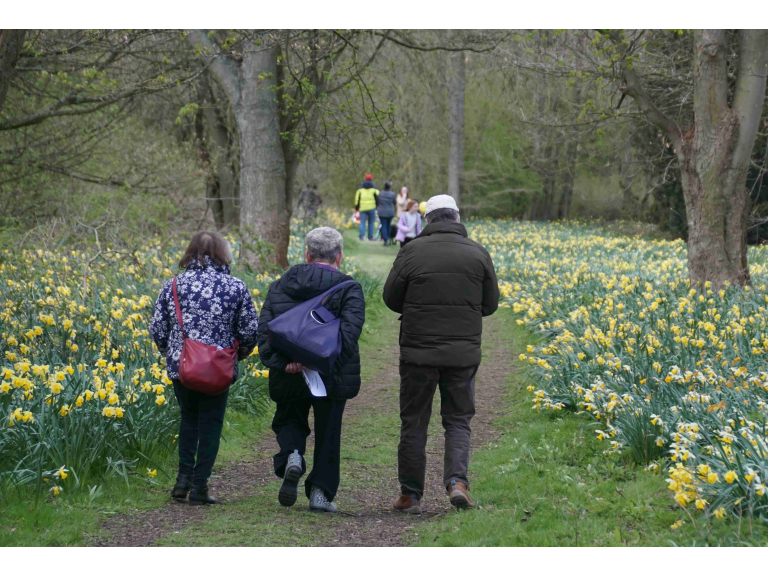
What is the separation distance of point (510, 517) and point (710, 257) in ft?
20.2

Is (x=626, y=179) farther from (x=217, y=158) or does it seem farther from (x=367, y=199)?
(x=217, y=158)

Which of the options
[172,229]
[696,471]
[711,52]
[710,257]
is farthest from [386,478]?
[172,229]

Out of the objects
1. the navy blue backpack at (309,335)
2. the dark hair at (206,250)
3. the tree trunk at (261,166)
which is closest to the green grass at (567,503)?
the navy blue backpack at (309,335)

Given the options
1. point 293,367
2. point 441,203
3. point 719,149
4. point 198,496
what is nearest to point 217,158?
point 719,149

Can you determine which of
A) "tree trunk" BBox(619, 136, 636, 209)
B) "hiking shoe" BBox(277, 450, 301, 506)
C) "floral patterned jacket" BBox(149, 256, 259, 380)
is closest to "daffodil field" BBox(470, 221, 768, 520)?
"hiking shoe" BBox(277, 450, 301, 506)

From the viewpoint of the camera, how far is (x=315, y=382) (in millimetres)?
4293

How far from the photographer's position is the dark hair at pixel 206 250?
4.42 meters

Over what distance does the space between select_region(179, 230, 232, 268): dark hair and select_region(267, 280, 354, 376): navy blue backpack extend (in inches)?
21.0

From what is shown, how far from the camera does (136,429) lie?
15.7 feet

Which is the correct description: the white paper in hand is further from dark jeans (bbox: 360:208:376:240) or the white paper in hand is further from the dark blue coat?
dark jeans (bbox: 360:208:376:240)

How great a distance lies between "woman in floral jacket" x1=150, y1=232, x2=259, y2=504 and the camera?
4.37m

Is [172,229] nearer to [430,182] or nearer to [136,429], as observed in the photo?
[136,429]

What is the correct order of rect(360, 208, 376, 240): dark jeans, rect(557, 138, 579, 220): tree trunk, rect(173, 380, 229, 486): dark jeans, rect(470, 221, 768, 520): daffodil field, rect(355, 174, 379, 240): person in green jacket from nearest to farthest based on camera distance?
rect(470, 221, 768, 520): daffodil field < rect(173, 380, 229, 486): dark jeans < rect(355, 174, 379, 240): person in green jacket < rect(360, 208, 376, 240): dark jeans < rect(557, 138, 579, 220): tree trunk

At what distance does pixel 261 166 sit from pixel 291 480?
24.2 ft
